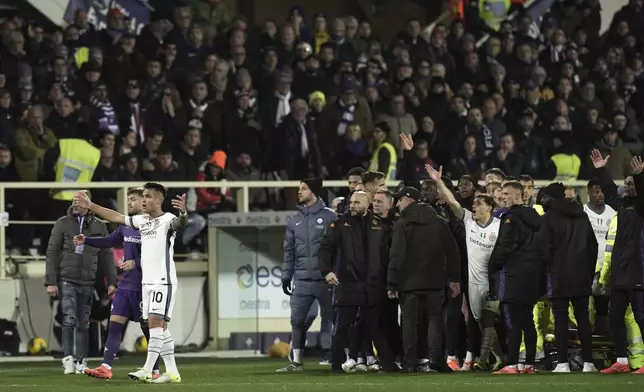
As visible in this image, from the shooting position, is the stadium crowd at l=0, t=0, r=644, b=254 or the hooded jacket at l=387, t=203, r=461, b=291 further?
the stadium crowd at l=0, t=0, r=644, b=254

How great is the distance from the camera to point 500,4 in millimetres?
28469

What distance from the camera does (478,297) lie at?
1631 centimetres

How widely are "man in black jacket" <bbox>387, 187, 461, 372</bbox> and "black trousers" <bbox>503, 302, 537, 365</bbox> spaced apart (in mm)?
714

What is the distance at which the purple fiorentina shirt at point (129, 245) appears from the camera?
15.6 metres

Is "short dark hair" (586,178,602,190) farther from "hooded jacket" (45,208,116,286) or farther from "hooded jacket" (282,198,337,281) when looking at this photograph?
"hooded jacket" (45,208,116,286)

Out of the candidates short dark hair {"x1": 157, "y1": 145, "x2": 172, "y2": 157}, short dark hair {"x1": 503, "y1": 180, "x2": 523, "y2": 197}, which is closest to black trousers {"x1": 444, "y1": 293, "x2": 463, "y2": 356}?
short dark hair {"x1": 503, "y1": 180, "x2": 523, "y2": 197}

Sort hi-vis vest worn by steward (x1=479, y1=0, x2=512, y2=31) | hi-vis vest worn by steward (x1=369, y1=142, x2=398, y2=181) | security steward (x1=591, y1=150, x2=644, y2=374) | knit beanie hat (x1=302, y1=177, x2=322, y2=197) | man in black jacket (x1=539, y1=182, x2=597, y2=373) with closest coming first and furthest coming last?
security steward (x1=591, y1=150, x2=644, y2=374), man in black jacket (x1=539, y1=182, x2=597, y2=373), knit beanie hat (x1=302, y1=177, x2=322, y2=197), hi-vis vest worn by steward (x1=369, y1=142, x2=398, y2=181), hi-vis vest worn by steward (x1=479, y1=0, x2=512, y2=31)

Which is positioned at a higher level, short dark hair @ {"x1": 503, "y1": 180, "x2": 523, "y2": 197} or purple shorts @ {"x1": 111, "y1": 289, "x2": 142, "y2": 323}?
short dark hair @ {"x1": 503, "y1": 180, "x2": 523, "y2": 197}

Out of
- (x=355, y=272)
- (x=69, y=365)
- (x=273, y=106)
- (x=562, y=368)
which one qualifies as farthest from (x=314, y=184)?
(x=273, y=106)

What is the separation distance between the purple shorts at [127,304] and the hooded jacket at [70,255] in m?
2.03

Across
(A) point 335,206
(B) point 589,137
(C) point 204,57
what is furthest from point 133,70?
(B) point 589,137

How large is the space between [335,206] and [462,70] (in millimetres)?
7921

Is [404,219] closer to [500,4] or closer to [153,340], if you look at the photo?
[153,340]

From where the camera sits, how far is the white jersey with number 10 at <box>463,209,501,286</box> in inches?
641
